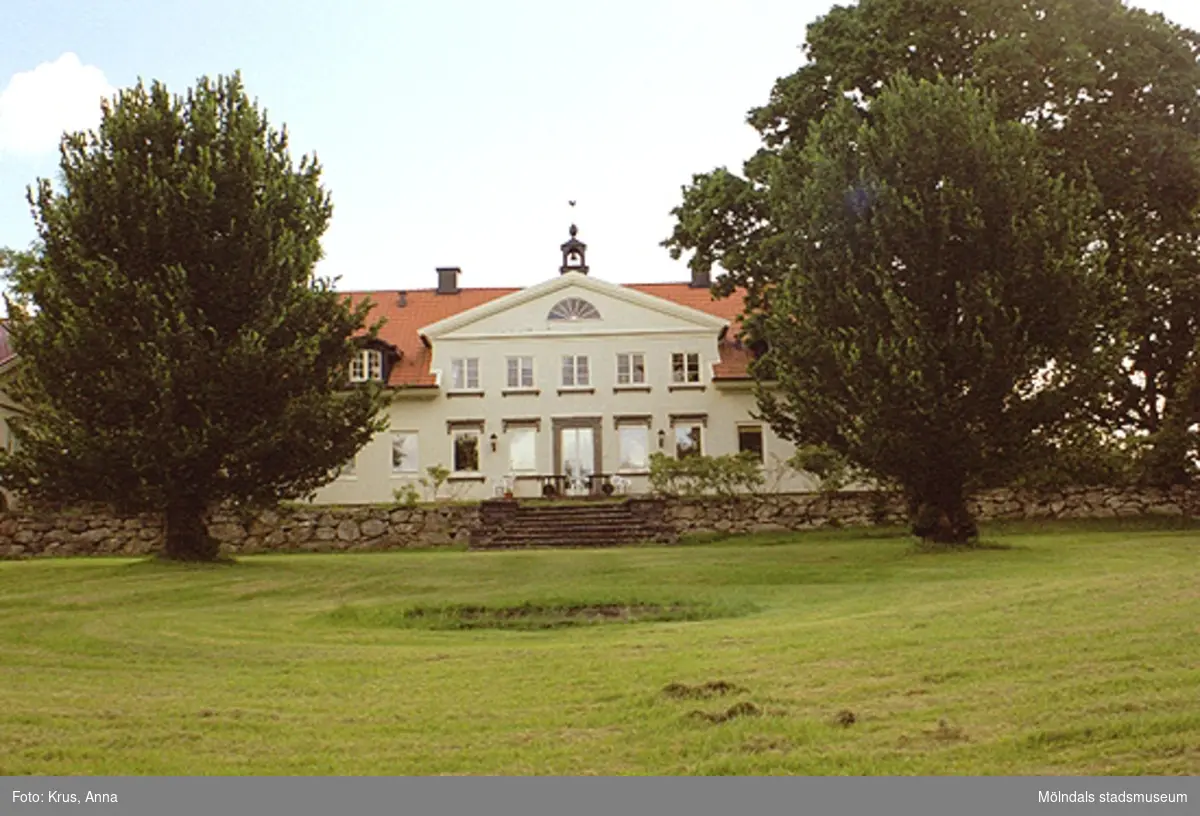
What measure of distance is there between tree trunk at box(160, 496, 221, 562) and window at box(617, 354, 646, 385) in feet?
69.8

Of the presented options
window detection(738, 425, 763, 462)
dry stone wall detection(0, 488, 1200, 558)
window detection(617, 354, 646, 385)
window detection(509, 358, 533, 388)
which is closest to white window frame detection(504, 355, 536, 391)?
window detection(509, 358, 533, 388)

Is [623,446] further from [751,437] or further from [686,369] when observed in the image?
[751,437]

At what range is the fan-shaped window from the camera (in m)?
42.5

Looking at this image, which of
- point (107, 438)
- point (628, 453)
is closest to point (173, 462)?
point (107, 438)

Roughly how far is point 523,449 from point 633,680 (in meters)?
33.8

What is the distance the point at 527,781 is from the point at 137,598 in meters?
12.0

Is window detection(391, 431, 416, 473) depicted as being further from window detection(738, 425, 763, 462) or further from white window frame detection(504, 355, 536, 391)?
window detection(738, 425, 763, 462)

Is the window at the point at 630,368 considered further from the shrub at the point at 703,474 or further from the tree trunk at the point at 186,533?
the tree trunk at the point at 186,533

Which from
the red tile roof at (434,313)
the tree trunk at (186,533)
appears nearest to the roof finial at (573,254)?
the red tile roof at (434,313)

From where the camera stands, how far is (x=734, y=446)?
136 feet

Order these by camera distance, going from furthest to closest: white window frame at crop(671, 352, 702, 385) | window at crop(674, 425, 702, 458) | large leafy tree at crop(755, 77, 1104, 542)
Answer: white window frame at crop(671, 352, 702, 385) → window at crop(674, 425, 702, 458) → large leafy tree at crop(755, 77, 1104, 542)

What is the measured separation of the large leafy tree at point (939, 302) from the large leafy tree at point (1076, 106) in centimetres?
490

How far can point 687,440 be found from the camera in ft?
137

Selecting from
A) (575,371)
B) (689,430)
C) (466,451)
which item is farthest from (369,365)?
(689,430)
